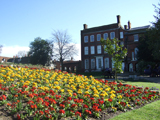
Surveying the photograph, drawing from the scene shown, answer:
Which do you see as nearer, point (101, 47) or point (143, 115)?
point (143, 115)

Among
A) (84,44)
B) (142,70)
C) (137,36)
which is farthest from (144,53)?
(84,44)

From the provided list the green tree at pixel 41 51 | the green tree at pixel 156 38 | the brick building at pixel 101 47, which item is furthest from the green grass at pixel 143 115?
the green tree at pixel 41 51

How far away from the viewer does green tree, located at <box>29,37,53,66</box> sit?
166ft

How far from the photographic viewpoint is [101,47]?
130 feet

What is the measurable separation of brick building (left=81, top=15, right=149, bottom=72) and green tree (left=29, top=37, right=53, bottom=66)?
542 inches

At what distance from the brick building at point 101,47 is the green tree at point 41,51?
1376cm

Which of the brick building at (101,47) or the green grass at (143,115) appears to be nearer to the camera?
the green grass at (143,115)

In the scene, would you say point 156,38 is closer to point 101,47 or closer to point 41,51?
point 101,47

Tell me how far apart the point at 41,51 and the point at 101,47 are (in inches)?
794

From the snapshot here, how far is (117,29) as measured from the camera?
1462 inches

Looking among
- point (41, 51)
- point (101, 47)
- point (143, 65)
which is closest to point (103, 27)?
point (101, 47)

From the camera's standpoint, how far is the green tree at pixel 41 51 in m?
50.5

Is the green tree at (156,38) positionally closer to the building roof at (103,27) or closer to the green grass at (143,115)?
the building roof at (103,27)

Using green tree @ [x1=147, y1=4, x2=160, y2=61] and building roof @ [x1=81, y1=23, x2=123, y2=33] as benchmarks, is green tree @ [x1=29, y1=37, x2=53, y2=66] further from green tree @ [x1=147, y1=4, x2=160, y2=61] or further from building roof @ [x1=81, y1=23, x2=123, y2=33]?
green tree @ [x1=147, y1=4, x2=160, y2=61]
